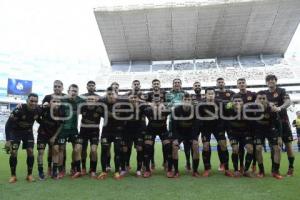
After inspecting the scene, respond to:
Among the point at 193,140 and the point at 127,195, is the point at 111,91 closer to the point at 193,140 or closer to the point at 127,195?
the point at 193,140

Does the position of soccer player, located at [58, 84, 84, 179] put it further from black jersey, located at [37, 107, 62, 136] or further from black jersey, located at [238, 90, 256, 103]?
black jersey, located at [238, 90, 256, 103]

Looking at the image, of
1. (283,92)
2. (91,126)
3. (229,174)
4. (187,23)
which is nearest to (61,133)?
(91,126)

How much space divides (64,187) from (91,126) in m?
1.83

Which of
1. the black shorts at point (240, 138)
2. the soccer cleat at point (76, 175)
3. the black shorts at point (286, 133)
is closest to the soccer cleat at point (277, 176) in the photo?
the black shorts at point (240, 138)

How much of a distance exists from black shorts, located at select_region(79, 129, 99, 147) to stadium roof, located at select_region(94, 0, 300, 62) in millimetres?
37714

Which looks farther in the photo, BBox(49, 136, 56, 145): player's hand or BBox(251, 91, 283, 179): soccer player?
BBox(49, 136, 56, 145): player's hand

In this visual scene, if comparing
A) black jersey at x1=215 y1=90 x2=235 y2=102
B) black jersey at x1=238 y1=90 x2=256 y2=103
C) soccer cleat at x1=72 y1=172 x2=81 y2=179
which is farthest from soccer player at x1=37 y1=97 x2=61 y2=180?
black jersey at x1=238 y1=90 x2=256 y2=103

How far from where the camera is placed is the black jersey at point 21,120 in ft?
23.2

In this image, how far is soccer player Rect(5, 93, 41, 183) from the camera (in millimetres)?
6984

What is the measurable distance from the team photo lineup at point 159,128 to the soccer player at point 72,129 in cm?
2

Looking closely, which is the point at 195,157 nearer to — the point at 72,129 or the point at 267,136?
the point at 267,136

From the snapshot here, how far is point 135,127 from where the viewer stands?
806 centimetres

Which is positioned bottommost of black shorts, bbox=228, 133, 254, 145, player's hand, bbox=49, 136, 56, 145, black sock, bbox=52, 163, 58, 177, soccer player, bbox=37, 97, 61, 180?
black sock, bbox=52, 163, 58, 177

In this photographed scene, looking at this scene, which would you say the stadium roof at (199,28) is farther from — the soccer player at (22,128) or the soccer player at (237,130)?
the soccer player at (22,128)
